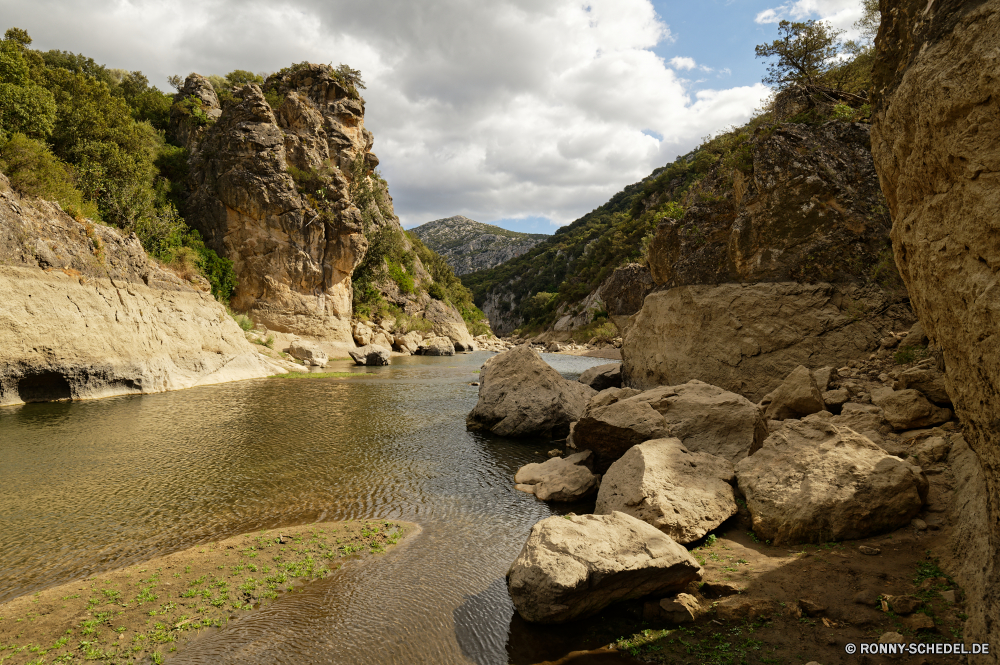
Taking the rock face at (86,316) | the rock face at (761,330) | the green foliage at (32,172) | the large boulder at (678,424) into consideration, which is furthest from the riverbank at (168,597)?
the green foliage at (32,172)

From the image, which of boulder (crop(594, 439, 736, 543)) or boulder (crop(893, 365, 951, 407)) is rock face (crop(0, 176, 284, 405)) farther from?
boulder (crop(893, 365, 951, 407))

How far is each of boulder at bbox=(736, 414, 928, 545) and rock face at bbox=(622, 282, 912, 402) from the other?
5.58 meters

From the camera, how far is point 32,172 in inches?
752

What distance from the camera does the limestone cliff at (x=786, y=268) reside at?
12.1 meters

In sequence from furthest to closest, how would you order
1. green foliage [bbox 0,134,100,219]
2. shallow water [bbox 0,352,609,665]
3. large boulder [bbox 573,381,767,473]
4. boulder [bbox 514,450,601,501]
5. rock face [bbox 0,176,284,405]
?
green foliage [bbox 0,134,100,219], rock face [bbox 0,176,284,405], large boulder [bbox 573,381,767,473], boulder [bbox 514,450,601,501], shallow water [bbox 0,352,609,665]

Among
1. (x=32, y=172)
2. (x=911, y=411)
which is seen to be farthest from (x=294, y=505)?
(x=32, y=172)

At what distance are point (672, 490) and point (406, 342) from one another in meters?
53.3

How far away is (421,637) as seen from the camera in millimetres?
5129

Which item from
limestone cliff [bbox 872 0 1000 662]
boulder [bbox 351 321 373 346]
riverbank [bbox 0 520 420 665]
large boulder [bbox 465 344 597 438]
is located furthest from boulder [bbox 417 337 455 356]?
limestone cliff [bbox 872 0 1000 662]

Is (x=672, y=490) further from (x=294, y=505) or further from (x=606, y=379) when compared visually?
(x=606, y=379)

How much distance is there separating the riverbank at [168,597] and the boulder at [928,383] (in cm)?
903

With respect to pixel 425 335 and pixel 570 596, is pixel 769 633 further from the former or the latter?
pixel 425 335

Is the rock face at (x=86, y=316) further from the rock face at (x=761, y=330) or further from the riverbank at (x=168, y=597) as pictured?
the rock face at (x=761, y=330)

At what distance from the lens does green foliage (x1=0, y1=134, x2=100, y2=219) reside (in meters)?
18.6
